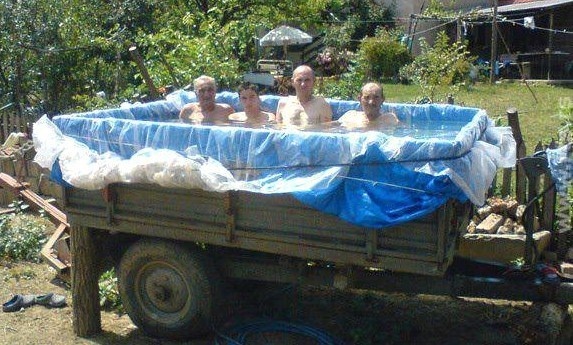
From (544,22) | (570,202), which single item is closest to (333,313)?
(570,202)

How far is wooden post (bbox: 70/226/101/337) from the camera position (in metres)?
5.79

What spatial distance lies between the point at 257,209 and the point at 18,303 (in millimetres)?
2591

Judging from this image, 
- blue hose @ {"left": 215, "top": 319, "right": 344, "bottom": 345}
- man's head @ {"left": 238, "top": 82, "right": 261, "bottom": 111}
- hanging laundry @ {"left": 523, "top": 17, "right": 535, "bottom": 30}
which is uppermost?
hanging laundry @ {"left": 523, "top": 17, "right": 535, "bottom": 30}

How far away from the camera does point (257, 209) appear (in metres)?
4.98

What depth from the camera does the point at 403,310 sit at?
623cm

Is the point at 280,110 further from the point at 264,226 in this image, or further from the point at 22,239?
the point at 22,239

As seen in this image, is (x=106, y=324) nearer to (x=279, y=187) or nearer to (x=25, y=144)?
(x=279, y=187)

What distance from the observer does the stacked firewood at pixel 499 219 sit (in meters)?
6.71

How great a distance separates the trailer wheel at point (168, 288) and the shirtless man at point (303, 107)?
1.93 metres

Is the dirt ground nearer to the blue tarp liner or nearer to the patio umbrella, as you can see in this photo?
the blue tarp liner

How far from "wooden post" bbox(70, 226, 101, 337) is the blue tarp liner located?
0.51 metres

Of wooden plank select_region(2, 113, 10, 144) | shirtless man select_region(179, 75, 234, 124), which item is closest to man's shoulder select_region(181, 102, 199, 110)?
shirtless man select_region(179, 75, 234, 124)

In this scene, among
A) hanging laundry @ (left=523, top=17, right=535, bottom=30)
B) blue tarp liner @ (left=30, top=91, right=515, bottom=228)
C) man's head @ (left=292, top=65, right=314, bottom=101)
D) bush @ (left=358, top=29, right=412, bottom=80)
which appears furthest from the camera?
bush @ (left=358, top=29, right=412, bottom=80)

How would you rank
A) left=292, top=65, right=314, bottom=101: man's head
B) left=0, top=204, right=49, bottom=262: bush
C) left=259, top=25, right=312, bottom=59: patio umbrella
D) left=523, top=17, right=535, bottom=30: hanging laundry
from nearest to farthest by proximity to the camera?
left=292, top=65, right=314, bottom=101: man's head → left=0, top=204, right=49, bottom=262: bush → left=259, top=25, right=312, bottom=59: patio umbrella → left=523, top=17, right=535, bottom=30: hanging laundry
